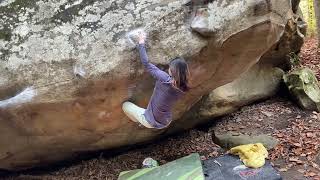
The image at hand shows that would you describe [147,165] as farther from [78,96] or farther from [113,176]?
[78,96]

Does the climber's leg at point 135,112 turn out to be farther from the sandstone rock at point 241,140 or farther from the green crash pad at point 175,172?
the sandstone rock at point 241,140

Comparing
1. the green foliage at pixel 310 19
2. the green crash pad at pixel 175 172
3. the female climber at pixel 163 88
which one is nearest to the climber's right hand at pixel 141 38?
the female climber at pixel 163 88

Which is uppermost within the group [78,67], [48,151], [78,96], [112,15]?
[112,15]

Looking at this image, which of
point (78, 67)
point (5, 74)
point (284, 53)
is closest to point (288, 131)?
point (284, 53)

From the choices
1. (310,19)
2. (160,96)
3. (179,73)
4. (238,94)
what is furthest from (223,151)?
(310,19)

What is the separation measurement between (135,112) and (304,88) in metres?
4.00

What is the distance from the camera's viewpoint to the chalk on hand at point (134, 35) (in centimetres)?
532

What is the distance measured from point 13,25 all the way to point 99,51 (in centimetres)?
116

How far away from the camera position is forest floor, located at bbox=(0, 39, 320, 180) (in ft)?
22.0

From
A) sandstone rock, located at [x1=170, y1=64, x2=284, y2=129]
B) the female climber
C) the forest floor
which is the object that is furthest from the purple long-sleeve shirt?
A: sandstone rock, located at [x1=170, y1=64, x2=284, y2=129]

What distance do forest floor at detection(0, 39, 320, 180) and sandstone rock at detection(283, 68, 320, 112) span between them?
16cm

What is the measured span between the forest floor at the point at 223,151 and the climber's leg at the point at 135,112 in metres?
1.71

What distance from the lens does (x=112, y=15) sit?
5375mm

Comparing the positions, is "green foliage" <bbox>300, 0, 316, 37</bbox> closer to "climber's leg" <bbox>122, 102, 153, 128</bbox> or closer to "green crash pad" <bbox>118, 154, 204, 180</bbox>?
"green crash pad" <bbox>118, 154, 204, 180</bbox>
